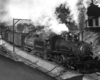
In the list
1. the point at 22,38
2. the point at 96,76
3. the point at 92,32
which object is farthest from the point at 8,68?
the point at 92,32

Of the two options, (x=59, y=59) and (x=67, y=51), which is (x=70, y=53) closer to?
(x=67, y=51)

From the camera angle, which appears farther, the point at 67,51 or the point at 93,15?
the point at 93,15

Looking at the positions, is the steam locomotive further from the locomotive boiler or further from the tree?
the tree

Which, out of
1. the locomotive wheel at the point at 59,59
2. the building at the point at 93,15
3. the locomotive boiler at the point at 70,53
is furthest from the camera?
the building at the point at 93,15

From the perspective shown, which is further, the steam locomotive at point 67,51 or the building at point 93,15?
the building at point 93,15

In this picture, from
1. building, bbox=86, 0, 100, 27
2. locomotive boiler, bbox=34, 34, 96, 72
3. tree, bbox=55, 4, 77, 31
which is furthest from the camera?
tree, bbox=55, 4, 77, 31

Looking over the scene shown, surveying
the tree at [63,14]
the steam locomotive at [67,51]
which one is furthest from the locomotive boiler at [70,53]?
the tree at [63,14]

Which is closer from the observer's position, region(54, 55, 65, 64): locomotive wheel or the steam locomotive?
the steam locomotive

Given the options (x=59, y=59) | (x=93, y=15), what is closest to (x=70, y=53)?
(x=59, y=59)

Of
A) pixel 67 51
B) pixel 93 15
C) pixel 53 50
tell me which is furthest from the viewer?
pixel 93 15

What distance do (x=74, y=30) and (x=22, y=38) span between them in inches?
417

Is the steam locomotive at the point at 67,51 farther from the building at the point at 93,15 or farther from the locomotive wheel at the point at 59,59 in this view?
the building at the point at 93,15

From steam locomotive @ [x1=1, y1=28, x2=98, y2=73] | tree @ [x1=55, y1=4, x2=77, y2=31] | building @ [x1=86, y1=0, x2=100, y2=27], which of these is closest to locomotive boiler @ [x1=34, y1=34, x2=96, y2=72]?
steam locomotive @ [x1=1, y1=28, x2=98, y2=73]

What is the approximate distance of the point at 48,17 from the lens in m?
24.9
